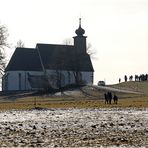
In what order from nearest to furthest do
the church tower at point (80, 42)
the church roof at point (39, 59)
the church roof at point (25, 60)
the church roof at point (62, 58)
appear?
the church roof at point (62, 58) → the church roof at point (39, 59) → the church roof at point (25, 60) → the church tower at point (80, 42)

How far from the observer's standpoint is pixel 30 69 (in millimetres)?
138500

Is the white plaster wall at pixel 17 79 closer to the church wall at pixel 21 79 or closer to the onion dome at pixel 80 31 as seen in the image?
the church wall at pixel 21 79

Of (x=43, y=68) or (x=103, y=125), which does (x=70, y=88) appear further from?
(x=103, y=125)

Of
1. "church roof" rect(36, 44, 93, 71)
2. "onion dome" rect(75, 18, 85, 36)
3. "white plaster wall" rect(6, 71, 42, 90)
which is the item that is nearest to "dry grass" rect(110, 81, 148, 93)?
"church roof" rect(36, 44, 93, 71)

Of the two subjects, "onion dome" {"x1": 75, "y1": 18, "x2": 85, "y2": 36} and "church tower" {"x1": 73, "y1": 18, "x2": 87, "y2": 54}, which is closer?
"church tower" {"x1": 73, "y1": 18, "x2": 87, "y2": 54}

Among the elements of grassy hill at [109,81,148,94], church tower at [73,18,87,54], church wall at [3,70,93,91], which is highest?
church tower at [73,18,87,54]

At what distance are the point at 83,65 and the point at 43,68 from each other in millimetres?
8930

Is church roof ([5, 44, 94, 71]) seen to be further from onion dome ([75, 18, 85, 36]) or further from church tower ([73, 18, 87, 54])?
onion dome ([75, 18, 85, 36])

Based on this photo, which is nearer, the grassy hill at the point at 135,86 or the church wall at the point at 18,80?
the grassy hill at the point at 135,86

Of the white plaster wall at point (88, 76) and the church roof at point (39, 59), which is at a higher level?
the church roof at point (39, 59)

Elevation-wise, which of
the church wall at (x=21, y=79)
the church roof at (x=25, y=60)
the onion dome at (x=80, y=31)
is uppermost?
the onion dome at (x=80, y=31)

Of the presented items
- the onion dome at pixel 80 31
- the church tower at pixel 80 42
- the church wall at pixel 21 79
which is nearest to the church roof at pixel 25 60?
the church wall at pixel 21 79

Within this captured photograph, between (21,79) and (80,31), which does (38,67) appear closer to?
(21,79)

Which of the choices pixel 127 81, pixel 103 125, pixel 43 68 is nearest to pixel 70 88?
pixel 127 81
